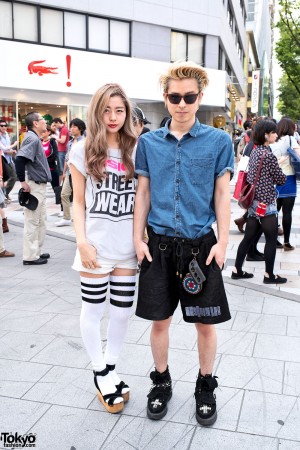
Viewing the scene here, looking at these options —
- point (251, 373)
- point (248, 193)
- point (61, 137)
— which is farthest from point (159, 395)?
point (61, 137)

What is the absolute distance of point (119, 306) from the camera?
108 inches

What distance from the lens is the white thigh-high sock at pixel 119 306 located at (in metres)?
2.73

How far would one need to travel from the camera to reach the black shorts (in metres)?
2.56

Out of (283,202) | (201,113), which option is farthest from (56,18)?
(283,202)

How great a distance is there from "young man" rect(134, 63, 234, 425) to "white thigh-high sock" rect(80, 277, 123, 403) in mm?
234

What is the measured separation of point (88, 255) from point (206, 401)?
1050mm

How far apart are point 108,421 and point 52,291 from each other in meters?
2.53

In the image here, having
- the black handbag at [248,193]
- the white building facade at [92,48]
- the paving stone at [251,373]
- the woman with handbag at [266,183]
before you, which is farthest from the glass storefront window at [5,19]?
the paving stone at [251,373]

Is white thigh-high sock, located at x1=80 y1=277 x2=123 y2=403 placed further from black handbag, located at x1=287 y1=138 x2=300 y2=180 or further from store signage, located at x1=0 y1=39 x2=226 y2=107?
store signage, located at x1=0 y1=39 x2=226 y2=107

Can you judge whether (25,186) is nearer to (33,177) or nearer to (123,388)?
(33,177)

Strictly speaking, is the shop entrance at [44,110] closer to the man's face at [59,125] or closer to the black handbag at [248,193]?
the man's face at [59,125]

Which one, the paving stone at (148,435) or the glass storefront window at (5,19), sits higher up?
the glass storefront window at (5,19)

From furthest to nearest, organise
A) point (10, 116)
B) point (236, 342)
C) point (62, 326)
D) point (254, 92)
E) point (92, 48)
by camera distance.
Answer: point (254, 92) < point (92, 48) < point (10, 116) < point (62, 326) < point (236, 342)

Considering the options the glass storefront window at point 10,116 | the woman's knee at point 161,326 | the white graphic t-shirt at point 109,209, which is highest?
the glass storefront window at point 10,116
